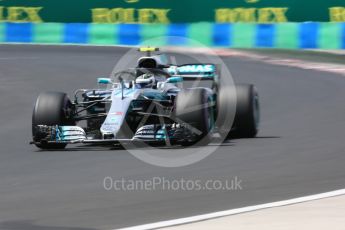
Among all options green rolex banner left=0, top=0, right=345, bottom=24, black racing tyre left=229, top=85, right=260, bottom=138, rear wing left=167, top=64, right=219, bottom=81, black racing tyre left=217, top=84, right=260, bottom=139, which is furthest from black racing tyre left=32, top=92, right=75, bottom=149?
green rolex banner left=0, top=0, right=345, bottom=24

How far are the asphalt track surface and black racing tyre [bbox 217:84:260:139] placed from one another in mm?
199

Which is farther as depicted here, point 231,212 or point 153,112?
point 153,112

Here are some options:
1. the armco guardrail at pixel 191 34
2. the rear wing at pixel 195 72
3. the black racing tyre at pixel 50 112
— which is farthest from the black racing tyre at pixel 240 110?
the armco guardrail at pixel 191 34

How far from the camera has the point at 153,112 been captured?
36.7 ft

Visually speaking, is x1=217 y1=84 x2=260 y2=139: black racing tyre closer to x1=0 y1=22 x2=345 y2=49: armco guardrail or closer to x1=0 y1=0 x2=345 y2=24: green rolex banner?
x1=0 y1=22 x2=345 y2=49: armco guardrail

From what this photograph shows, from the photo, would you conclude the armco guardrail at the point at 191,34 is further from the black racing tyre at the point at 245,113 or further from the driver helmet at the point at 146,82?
the driver helmet at the point at 146,82

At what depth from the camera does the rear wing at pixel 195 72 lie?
12.1 meters

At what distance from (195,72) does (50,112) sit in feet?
6.88

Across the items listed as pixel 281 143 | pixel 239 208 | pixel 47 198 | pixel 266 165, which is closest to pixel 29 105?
pixel 281 143

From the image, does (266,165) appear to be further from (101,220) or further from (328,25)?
(328,25)

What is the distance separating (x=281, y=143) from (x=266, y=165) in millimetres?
1697

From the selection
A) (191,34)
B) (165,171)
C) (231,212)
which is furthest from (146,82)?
(191,34)

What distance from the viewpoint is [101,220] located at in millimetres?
6883

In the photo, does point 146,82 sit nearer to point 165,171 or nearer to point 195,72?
point 195,72
